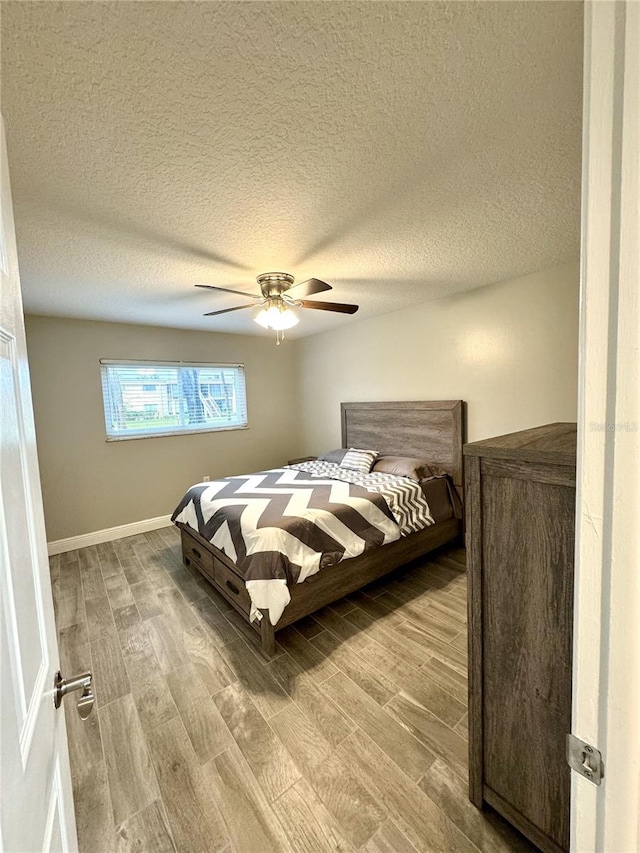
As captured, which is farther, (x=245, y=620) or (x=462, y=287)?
(x=462, y=287)

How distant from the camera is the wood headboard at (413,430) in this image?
3.17 meters

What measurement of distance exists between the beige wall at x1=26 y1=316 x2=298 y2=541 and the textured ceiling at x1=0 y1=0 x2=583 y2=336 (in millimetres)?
1453

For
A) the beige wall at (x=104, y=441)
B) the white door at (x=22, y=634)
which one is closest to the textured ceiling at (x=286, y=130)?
the white door at (x=22, y=634)

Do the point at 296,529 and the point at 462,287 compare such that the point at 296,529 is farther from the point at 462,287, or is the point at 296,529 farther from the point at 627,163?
the point at 462,287

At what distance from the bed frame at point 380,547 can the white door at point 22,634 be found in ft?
4.53

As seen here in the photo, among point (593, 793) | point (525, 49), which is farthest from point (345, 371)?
point (593, 793)

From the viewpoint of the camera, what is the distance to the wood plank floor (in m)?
1.16

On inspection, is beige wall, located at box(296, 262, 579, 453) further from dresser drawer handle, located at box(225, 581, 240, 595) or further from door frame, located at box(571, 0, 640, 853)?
door frame, located at box(571, 0, 640, 853)

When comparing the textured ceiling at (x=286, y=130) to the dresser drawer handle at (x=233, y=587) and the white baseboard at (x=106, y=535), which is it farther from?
the white baseboard at (x=106, y=535)

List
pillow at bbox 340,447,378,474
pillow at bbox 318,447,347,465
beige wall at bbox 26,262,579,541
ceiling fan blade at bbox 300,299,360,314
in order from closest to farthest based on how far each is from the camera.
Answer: ceiling fan blade at bbox 300,299,360,314
beige wall at bbox 26,262,579,541
pillow at bbox 340,447,378,474
pillow at bbox 318,447,347,465

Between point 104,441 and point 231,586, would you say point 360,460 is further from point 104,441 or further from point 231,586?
point 104,441

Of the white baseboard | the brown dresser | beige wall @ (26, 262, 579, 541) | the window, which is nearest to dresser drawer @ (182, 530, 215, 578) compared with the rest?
the white baseboard

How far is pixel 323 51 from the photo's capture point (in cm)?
88

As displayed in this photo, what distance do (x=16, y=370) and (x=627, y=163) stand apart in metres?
1.05
